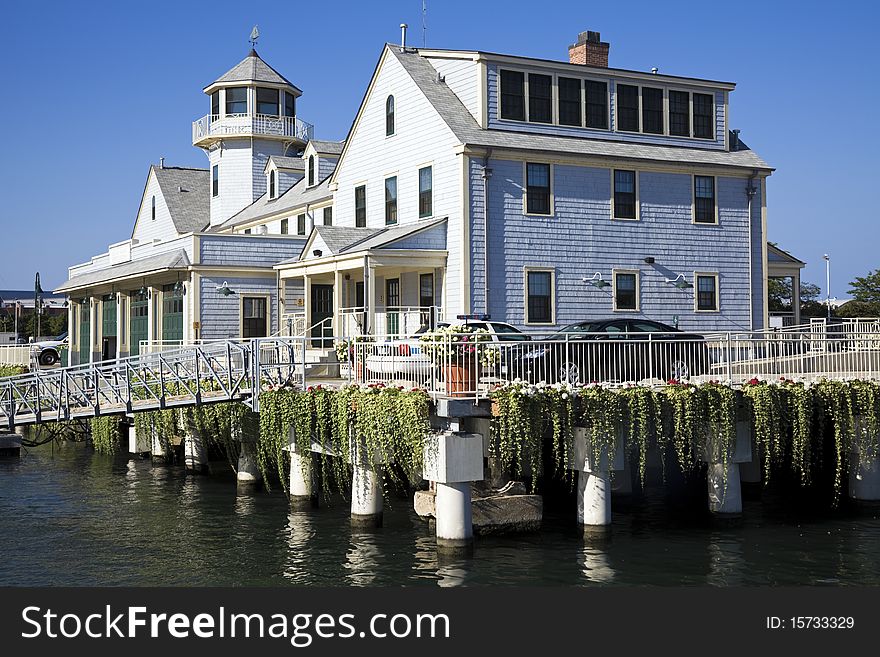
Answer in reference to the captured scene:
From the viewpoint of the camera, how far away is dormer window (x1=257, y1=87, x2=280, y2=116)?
51719 mm

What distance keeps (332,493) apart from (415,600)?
1020 cm

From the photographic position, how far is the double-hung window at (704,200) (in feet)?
113

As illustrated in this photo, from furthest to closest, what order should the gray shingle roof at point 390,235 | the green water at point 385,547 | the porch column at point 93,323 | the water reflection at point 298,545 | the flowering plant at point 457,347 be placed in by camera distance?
the porch column at point 93,323, the gray shingle roof at point 390,235, the flowering plant at point 457,347, the water reflection at point 298,545, the green water at point 385,547

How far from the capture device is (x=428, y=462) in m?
18.5

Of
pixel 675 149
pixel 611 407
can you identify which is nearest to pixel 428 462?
pixel 611 407

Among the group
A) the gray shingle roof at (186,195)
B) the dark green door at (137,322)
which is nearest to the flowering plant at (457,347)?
the dark green door at (137,322)

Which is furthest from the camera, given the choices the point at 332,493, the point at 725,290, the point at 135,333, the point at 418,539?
the point at 135,333

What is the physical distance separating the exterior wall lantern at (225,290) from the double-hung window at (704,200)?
16.4 m

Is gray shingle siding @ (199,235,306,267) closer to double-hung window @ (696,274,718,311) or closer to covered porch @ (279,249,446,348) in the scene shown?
covered porch @ (279,249,446,348)

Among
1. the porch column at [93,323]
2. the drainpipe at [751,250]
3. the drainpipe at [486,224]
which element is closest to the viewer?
the drainpipe at [486,224]

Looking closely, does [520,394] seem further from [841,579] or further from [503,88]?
[503,88]

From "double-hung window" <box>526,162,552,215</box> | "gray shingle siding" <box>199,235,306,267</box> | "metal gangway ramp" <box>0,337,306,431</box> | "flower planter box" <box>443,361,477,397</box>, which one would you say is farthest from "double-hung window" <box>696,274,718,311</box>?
"flower planter box" <box>443,361,477,397</box>

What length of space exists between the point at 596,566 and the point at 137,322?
1171 inches

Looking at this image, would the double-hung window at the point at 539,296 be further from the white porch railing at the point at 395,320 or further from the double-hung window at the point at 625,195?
the double-hung window at the point at 625,195
